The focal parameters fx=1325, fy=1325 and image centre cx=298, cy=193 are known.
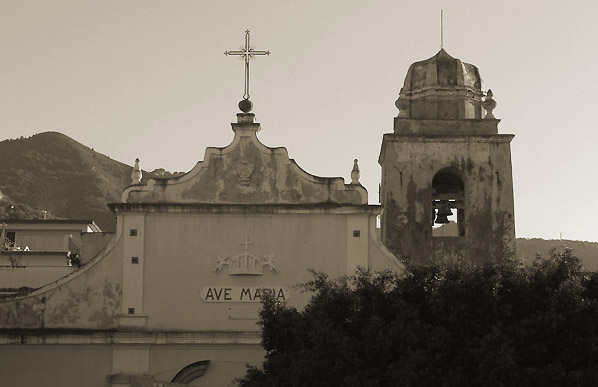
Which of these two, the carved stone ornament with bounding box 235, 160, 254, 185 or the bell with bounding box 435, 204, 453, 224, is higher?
the carved stone ornament with bounding box 235, 160, 254, 185

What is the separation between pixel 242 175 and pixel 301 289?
2.77 m

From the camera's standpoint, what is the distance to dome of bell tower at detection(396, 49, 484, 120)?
3122 centimetres

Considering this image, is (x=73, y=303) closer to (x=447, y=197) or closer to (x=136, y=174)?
(x=136, y=174)

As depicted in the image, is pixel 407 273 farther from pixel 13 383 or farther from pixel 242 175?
pixel 13 383

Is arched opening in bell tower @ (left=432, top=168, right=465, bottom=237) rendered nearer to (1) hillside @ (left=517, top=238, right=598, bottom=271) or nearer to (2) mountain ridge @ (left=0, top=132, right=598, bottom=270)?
(1) hillside @ (left=517, top=238, right=598, bottom=271)

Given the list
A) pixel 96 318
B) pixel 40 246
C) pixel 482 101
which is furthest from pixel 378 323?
pixel 40 246

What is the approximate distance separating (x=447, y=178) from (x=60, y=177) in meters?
61.9

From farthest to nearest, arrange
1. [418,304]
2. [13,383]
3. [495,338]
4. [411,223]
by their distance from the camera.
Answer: [411,223]
[13,383]
[418,304]
[495,338]

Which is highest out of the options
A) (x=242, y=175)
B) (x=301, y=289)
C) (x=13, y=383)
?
(x=242, y=175)

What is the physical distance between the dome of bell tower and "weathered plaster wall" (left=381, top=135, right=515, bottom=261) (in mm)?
899

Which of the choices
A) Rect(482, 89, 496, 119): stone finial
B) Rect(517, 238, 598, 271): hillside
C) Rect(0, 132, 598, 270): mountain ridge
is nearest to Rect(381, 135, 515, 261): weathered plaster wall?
Rect(482, 89, 496, 119): stone finial

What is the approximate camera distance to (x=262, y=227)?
92.7 ft

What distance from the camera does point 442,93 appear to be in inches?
1232

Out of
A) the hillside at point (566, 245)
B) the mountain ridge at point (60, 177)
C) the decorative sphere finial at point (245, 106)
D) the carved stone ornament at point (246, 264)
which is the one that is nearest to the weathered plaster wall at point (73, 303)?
the carved stone ornament at point (246, 264)
